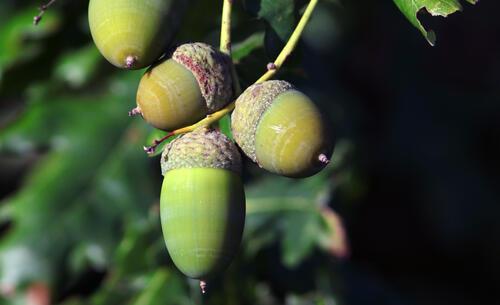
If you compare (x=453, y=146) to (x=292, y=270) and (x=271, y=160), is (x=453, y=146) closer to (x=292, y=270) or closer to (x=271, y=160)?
(x=292, y=270)

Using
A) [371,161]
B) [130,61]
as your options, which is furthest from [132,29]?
[371,161]

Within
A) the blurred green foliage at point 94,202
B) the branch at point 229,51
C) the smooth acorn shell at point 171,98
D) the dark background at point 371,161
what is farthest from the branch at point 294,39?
the blurred green foliage at point 94,202

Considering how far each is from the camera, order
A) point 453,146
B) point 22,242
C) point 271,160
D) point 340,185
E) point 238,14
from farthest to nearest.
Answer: point 453,146 → point 340,185 → point 22,242 → point 238,14 → point 271,160

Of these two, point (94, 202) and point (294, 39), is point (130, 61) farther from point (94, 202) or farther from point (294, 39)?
point (94, 202)

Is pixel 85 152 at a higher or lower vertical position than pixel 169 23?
lower

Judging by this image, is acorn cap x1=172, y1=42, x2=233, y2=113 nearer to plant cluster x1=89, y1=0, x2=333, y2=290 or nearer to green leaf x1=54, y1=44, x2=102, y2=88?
plant cluster x1=89, y1=0, x2=333, y2=290

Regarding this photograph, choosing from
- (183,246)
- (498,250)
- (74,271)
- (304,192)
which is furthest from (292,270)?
(498,250)

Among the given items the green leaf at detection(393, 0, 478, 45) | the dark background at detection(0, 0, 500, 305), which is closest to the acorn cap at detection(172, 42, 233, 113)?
the green leaf at detection(393, 0, 478, 45)

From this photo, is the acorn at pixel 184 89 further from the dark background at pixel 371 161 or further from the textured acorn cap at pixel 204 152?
the dark background at pixel 371 161
